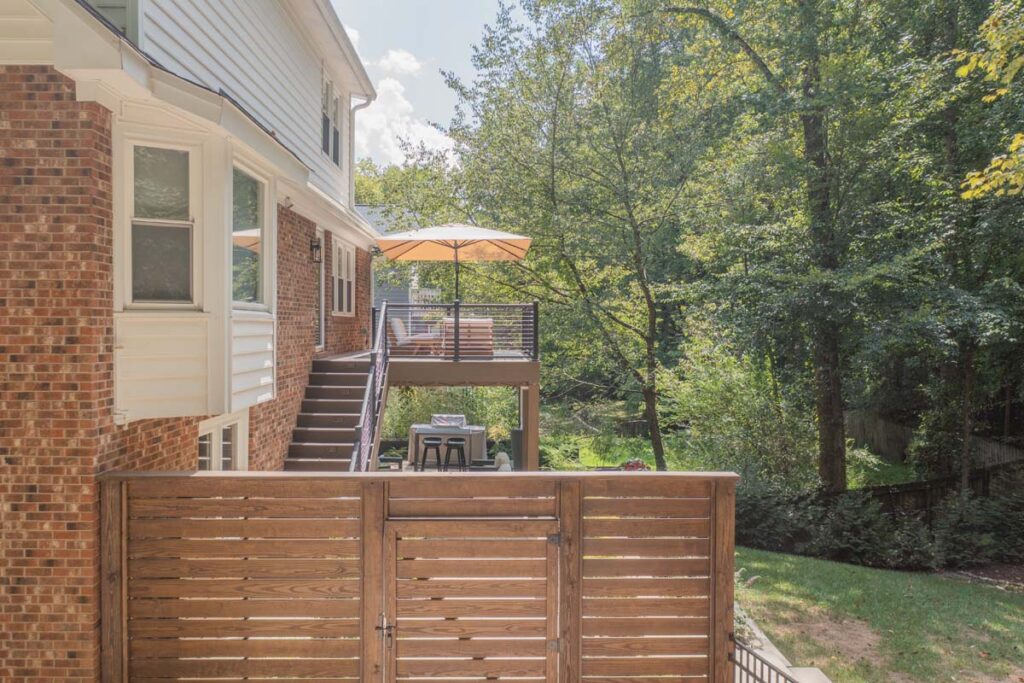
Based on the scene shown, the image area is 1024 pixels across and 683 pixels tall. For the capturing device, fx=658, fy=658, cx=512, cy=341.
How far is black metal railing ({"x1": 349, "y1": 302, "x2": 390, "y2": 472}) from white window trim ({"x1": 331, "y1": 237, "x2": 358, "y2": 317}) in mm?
2061

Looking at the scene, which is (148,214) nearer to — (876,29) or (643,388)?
(643,388)

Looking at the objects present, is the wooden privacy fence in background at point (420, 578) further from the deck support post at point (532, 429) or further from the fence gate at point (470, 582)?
the deck support post at point (532, 429)

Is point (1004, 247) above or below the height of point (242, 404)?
above

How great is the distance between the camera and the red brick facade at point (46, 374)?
452 centimetres

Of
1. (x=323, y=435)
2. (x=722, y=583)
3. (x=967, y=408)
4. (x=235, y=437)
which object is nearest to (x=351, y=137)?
(x=323, y=435)

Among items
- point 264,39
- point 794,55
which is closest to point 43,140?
point 264,39

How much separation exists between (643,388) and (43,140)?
14244mm

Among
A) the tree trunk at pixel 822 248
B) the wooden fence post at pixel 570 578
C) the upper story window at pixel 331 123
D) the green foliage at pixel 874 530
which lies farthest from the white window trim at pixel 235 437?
the tree trunk at pixel 822 248

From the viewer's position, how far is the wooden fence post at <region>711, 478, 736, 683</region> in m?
4.89

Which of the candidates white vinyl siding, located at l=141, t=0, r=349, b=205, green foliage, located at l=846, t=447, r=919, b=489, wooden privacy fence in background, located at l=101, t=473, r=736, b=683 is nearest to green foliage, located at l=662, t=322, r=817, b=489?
green foliage, located at l=846, t=447, r=919, b=489

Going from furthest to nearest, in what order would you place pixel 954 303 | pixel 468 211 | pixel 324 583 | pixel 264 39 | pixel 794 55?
pixel 468 211
pixel 794 55
pixel 954 303
pixel 264 39
pixel 324 583

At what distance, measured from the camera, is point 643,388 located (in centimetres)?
1688

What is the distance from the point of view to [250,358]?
6090mm

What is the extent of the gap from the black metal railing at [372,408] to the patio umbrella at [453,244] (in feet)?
4.34
